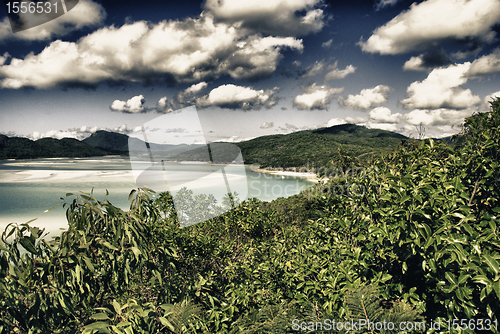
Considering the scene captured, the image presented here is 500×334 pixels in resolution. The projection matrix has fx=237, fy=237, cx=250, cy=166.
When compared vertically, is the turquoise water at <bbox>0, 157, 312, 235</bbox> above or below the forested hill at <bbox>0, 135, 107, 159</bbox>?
below

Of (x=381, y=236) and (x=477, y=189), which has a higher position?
(x=477, y=189)

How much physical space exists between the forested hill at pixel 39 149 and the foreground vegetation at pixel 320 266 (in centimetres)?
5960

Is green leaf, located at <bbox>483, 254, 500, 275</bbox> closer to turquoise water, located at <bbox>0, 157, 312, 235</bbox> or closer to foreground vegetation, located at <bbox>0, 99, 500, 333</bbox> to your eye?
foreground vegetation, located at <bbox>0, 99, 500, 333</bbox>

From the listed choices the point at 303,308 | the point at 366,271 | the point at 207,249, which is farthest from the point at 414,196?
the point at 207,249

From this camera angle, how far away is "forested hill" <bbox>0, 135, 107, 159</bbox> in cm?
4837

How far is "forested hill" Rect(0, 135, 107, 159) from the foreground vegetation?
196 ft

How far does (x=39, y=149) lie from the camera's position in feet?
208

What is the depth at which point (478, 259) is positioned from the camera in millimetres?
1620

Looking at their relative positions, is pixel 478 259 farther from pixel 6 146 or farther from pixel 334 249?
pixel 6 146

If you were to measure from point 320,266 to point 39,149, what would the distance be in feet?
274

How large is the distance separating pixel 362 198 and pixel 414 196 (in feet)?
3.46

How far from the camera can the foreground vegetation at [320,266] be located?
1.79 meters

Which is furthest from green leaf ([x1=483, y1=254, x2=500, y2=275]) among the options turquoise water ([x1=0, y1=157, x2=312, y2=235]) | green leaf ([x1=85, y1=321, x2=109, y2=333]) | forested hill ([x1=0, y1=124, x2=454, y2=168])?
forested hill ([x1=0, y1=124, x2=454, y2=168])

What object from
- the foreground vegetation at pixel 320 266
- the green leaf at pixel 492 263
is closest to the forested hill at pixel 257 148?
the foreground vegetation at pixel 320 266
